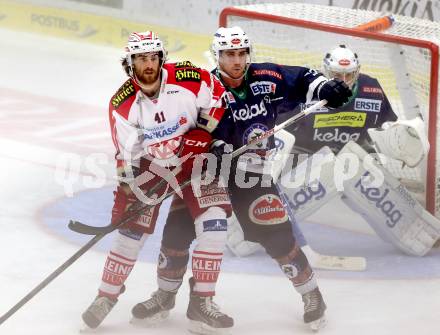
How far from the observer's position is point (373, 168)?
5285 mm

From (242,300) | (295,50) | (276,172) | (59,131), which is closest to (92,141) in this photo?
(59,131)

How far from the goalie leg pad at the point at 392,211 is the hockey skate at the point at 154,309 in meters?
1.34

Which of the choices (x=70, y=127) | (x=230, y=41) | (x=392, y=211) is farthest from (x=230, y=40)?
(x=70, y=127)

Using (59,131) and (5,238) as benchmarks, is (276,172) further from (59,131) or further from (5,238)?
(59,131)

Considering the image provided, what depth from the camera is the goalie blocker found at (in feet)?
17.4

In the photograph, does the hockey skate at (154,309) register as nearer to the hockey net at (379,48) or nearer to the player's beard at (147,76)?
the player's beard at (147,76)

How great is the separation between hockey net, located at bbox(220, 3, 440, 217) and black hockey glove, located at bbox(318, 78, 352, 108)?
1241 mm

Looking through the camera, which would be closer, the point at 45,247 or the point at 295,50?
the point at 45,247

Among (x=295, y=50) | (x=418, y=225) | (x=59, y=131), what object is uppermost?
(x=295, y=50)

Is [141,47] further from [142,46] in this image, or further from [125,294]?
[125,294]

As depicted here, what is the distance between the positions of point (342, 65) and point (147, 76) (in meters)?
1.58

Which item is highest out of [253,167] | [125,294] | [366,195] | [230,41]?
[230,41]

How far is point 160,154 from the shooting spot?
164 inches

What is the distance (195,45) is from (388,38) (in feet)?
12.1
